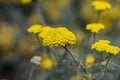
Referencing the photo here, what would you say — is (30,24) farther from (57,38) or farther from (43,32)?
(57,38)

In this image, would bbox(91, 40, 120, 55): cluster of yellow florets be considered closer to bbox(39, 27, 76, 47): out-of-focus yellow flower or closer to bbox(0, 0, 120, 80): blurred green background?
bbox(39, 27, 76, 47): out-of-focus yellow flower

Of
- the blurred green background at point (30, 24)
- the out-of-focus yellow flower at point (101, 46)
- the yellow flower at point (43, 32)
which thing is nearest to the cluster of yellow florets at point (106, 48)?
the out-of-focus yellow flower at point (101, 46)

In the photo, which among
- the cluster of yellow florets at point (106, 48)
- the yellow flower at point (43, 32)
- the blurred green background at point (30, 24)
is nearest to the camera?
the cluster of yellow florets at point (106, 48)

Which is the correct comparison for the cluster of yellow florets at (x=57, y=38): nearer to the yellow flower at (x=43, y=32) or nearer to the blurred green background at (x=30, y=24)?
the yellow flower at (x=43, y=32)

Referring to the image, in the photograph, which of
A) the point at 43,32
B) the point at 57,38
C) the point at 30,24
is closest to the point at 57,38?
the point at 57,38

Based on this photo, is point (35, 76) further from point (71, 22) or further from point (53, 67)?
point (71, 22)

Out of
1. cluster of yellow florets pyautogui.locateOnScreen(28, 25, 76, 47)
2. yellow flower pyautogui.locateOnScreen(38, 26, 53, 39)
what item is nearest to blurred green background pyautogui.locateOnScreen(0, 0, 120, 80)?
yellow flower pyautogui.locateOnScreen(38, 26, 53, 39)
